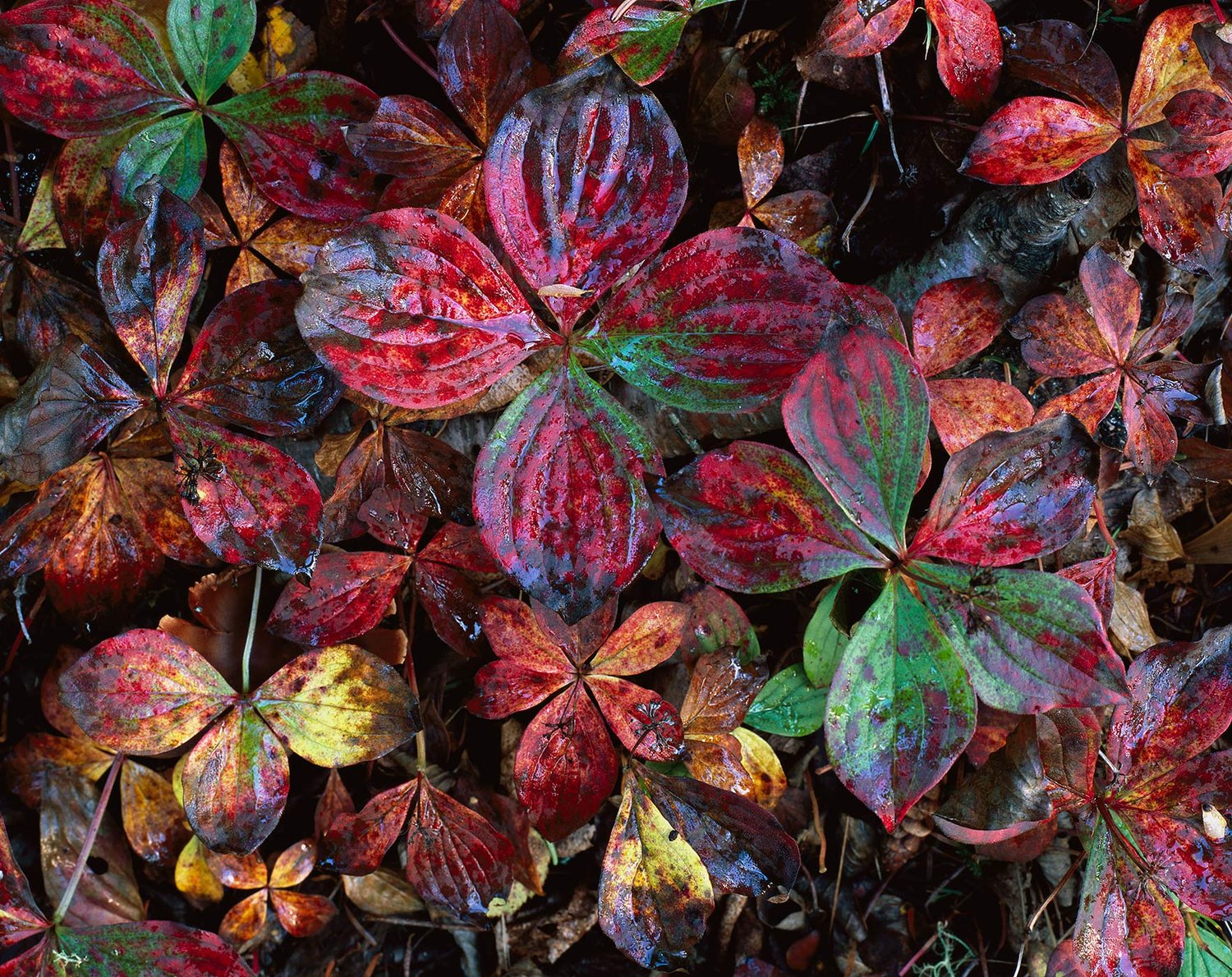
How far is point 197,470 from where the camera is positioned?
1294 millimetres

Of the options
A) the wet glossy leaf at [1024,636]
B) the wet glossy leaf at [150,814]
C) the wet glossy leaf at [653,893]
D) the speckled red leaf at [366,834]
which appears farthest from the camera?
the wet glossy leaf at [150,814]

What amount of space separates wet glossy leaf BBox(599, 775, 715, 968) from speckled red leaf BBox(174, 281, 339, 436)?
2.95 feet

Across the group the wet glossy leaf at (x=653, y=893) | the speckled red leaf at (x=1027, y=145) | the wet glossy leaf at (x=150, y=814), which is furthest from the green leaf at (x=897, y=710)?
the wet glossy leaf at (x=150, y=814)

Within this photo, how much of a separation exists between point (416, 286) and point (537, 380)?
0.21 m

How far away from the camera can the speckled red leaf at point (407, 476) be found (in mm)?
1462

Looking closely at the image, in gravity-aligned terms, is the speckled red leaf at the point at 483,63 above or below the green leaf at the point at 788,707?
above

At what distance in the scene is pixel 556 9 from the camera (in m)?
1.56

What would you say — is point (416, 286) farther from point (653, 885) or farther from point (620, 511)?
point (653, 885)

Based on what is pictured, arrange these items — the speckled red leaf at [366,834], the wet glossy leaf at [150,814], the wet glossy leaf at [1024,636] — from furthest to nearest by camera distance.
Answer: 1. the wet glossy leaf at [150,814]
2. the speckled red leaf at [366,834]
3. the wet glossy leaf at [1024,636]

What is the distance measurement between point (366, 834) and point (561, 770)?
0.41 metres

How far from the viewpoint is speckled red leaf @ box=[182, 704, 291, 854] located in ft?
4.58

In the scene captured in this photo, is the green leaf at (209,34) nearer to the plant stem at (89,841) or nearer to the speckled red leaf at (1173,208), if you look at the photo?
the plant stem at (89,841)

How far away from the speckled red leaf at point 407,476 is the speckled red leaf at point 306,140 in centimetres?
40

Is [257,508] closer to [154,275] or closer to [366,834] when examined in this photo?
[154,275]
